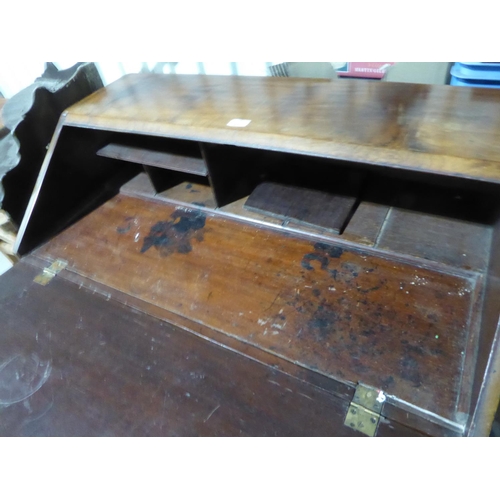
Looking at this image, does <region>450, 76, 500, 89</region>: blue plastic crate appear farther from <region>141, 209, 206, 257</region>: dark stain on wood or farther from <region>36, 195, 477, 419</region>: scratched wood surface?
<region>141, 209, 206, 257</region>: dark stain on wood

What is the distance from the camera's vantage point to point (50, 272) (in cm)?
89

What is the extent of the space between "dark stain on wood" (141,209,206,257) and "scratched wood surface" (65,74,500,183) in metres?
0.25

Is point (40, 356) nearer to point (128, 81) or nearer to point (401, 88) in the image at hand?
point (128, 81)

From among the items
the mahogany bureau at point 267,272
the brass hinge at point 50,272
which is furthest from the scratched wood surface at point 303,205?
the brass hinge at point 50,272

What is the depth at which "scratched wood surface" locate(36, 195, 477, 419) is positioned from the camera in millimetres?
587

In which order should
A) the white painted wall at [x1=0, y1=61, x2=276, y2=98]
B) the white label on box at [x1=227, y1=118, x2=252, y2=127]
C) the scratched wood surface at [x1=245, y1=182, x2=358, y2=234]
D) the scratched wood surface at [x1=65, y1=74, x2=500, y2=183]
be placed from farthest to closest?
the white painted wall at [x1=0, y1=61, x2=276, y2=98] → the scratched wood surface at [x1=245, y1=182, x2=358, y2=234] → the white label on box at [x1=227, y1=118, x2=252, y2=127] → the scratched wood surface at [x1=65, y1=74, x2=500, y2=183]

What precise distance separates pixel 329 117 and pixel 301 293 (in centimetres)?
33

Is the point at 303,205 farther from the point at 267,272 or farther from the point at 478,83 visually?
the point at 478,83

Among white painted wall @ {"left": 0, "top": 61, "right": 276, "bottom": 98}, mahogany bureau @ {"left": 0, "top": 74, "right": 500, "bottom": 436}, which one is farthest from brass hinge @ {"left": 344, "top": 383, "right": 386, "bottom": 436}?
white painted wall @ {"left": 0, "top": 61, "right": 276, "bottom": 98}

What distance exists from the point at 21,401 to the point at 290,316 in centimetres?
52

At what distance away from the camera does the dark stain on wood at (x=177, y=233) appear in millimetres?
871

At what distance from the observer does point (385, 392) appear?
0.56 m

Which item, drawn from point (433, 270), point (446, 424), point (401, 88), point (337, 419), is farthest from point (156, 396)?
point (401, 88)

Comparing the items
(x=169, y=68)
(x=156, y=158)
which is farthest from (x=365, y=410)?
(x=169, y=68)
